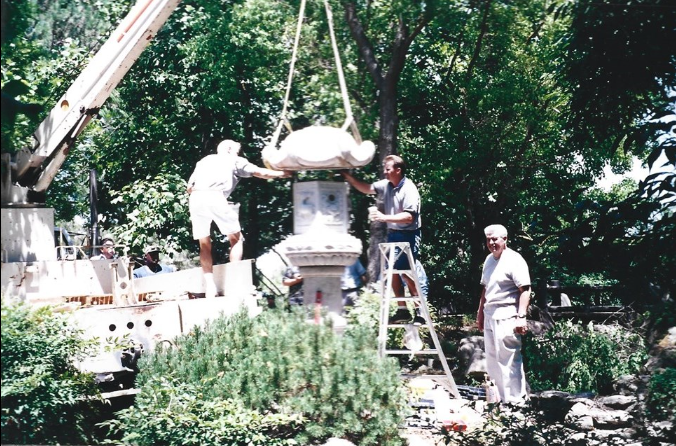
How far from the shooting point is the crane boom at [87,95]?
30.1 feet

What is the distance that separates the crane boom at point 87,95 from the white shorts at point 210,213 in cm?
137

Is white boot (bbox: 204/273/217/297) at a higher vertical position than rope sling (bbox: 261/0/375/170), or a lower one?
lower

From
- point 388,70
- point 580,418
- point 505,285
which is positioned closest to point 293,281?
point 505,285

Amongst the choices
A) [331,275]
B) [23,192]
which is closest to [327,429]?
[331,275]

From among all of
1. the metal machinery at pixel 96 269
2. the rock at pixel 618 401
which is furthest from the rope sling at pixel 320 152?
the rock at pixel 618 401

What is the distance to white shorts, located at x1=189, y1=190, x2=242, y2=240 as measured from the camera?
883 cm

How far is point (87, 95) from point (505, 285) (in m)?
4.14

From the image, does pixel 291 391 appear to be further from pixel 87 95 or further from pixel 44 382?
pixel 87 95

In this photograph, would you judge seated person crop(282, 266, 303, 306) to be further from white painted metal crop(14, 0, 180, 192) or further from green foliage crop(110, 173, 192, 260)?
green foliage crop(110, 173, 192, 260)

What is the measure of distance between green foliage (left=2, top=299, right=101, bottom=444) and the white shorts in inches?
69.4

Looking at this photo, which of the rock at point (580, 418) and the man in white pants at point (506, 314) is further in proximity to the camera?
the man in white pants at point (506, 314)

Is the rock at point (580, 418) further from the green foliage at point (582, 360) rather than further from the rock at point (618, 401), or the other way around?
the green foliage at point (582, 360)

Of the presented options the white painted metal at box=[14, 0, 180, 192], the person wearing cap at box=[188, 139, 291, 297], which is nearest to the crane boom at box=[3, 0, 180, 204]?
the white painted metal at box=[14, 0, 180, 192]

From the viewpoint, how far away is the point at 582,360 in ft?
36.4
